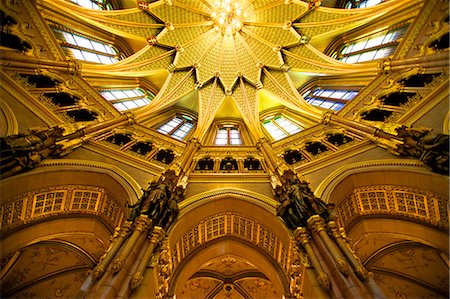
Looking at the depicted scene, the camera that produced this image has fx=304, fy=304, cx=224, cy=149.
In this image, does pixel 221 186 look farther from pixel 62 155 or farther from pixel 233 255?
pixel 62 155

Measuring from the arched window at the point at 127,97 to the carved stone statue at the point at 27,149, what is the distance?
6.32m

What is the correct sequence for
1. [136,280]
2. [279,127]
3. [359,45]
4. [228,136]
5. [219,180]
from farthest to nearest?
[359,45]
[228,136]
[279,127]
[219,180]
[136,280]

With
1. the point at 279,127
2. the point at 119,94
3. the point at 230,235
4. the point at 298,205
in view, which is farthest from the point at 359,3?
the point at 230,235

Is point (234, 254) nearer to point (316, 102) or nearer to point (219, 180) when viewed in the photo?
point (219, 180)

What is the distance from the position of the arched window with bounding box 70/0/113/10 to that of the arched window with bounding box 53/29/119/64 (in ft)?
7.37

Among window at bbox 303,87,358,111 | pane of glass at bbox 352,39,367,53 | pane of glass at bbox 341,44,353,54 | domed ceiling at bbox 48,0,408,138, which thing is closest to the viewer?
window at bbox 303,87,358,111

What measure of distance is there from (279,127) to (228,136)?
3.21 meters

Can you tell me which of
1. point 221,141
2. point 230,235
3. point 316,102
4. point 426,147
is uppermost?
point 316,102

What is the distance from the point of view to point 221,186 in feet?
40.2

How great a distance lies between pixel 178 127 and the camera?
62.3 feet

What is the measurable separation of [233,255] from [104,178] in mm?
5946

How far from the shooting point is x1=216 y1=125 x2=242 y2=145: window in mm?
18136

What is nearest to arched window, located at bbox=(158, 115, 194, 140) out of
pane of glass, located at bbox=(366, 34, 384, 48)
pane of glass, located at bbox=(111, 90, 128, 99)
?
pane of glass, located at bbox=(111, 90, 128, 99)

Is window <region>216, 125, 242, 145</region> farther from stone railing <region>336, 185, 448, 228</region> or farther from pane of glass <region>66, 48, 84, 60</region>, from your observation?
pane of glass <region>66, 48, 84, 60</region>
